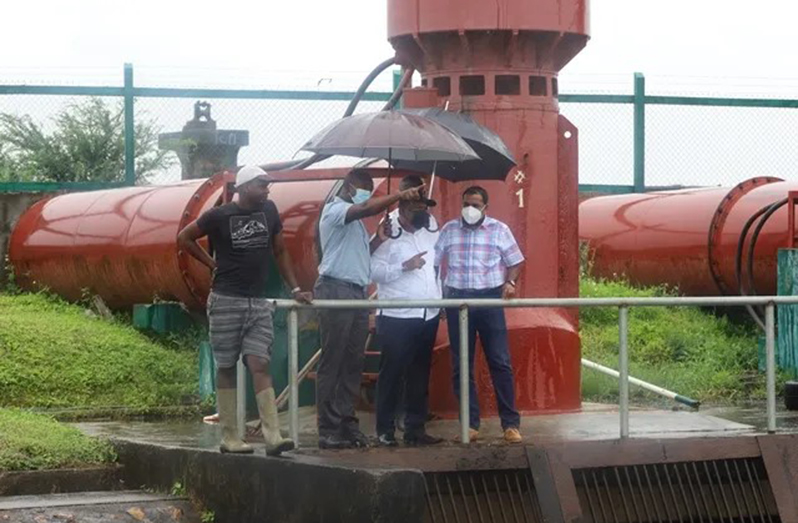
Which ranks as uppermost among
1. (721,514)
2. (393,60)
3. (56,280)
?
(393,60)

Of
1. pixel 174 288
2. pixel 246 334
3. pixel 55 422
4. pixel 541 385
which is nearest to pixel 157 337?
pixel 174 288

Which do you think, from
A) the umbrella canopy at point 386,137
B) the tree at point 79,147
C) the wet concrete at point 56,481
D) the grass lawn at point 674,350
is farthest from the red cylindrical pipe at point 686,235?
the wet concrete at point 56,481

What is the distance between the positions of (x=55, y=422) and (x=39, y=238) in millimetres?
5865

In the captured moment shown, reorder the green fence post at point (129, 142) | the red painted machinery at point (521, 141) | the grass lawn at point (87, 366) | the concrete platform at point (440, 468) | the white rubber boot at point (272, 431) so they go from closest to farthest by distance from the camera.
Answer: the concrete platform at point (440, 468), the white rubber boot at point (272, 431), the red painted machinery at point (521, 141), the grass lawn at point (87, 366), the green fence post at point (129, 142)

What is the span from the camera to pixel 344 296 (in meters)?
12.0

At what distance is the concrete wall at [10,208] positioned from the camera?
20109mm

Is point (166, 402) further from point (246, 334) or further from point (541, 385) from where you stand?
point (246, 334)

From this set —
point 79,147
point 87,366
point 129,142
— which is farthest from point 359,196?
point 79,147

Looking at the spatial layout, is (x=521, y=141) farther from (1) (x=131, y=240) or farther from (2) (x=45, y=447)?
(1) (x=131, y=240)

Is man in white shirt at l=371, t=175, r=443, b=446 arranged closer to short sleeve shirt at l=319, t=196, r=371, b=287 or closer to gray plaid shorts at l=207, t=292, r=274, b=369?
short sleeve shirt at l=319, t=196, r=371, b=287

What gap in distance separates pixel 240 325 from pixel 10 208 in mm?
9757

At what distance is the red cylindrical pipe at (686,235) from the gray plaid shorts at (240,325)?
9760 mm

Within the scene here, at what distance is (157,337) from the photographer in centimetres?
1788

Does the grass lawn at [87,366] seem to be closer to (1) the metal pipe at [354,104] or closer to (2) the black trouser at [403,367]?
(1) the metal pipe at [354,104]
